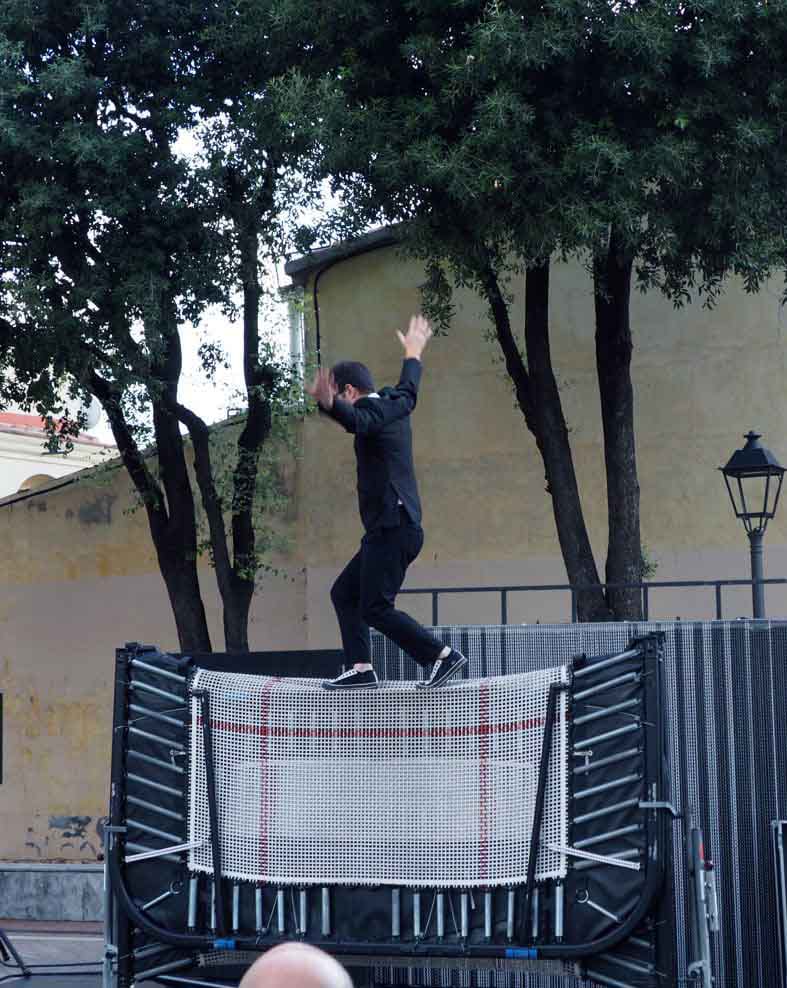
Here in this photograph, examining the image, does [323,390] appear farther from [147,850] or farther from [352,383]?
[147,850]

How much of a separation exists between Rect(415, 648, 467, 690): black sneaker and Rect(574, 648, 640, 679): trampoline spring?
0.61m

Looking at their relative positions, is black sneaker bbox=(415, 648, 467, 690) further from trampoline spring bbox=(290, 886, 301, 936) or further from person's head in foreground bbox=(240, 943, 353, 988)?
person's head in foreground bbox=(240, 943, 353, 988)

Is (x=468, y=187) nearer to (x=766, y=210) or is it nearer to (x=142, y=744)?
(x=766, y=210)

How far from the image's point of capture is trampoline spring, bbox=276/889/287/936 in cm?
613

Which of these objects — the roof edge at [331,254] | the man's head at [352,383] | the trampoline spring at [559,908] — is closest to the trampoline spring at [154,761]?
the trampoline spring at [559,908]

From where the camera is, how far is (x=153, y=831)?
6262 mm

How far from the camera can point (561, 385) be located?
17219 mm

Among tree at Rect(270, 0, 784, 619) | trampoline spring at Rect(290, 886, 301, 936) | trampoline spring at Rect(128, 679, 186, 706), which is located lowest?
trampoline spring at Rect(290, 886, 301, 936)

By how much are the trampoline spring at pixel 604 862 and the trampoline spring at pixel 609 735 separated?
0.46 m

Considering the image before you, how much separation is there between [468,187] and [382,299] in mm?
6377

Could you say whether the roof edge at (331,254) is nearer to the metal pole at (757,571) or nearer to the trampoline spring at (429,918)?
the metal pole at (757,571)

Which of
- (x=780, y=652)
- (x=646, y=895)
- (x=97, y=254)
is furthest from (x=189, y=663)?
(x=97, y=254)

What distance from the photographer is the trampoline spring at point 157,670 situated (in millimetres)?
6391

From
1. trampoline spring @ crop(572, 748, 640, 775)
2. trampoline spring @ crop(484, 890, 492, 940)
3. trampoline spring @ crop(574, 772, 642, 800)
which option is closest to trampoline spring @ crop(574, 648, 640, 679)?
trampoline spring @ crop(572, 748, 640, 775)
